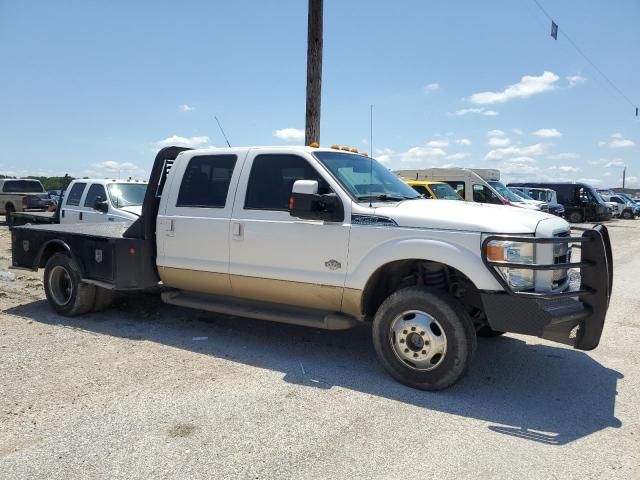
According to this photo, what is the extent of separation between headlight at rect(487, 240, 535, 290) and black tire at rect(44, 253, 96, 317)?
4.72m

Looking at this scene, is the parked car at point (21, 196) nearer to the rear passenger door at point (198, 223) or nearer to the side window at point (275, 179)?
the rear passenger door at point (198, 223)

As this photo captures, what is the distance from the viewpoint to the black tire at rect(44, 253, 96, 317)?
245 inches

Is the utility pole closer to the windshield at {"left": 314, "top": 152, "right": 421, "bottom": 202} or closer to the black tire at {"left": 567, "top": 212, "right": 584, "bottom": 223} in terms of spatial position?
the windshield at {"left": 314, "top": 152, "right": 421, "bottom": 202}

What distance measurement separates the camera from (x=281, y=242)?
491 cm

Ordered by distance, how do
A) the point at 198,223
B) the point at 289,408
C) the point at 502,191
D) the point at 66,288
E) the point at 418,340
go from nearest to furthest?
the point at 289,408 → the point at 418,340 → the point at 198,223 → the point at 66,288 → the point at 502,191

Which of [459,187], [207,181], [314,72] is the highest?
[314,72]

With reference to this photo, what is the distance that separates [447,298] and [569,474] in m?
1.52

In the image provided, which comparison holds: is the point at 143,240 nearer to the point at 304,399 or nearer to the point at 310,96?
the point at 304,399

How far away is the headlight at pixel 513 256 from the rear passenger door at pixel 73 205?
29.9ft

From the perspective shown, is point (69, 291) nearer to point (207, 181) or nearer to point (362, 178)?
point (207, 181)

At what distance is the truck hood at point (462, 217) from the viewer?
4008 millimetres

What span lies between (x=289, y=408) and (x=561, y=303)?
2217 mm

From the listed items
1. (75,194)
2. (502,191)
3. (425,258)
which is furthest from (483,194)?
(425,258)

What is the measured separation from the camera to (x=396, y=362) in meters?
4.37
